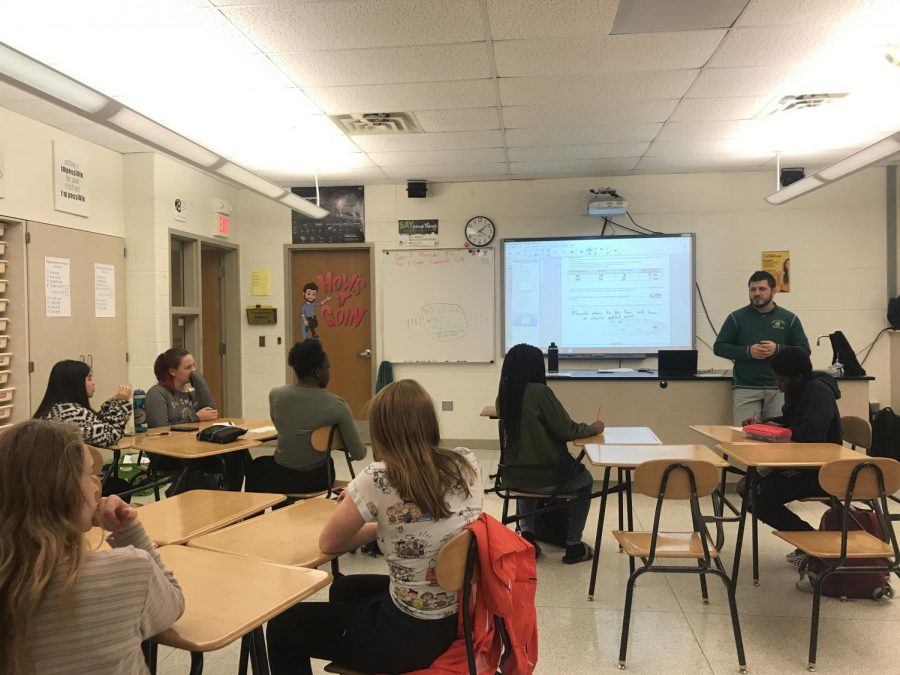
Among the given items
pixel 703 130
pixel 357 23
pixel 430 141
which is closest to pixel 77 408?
pixel 357 23

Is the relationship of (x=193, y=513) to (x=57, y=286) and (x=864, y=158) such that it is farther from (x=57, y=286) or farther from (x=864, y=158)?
(x=864, y=158)

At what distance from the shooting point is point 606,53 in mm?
3494

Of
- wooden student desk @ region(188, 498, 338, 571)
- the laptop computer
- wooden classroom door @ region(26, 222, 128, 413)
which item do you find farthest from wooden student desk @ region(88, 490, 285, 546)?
the laptop computer

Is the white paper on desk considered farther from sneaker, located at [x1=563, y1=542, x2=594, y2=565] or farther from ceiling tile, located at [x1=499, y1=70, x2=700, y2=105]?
ceiling tile, located at [x1=499, y1=70, x2=700, y2=105]

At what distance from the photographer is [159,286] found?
5.36m

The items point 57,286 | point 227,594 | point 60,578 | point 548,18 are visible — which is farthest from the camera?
point 57,286

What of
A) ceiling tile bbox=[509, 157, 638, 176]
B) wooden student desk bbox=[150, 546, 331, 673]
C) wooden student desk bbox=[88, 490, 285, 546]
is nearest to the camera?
wooden student desk bbox=[150, 546, 331, 673]

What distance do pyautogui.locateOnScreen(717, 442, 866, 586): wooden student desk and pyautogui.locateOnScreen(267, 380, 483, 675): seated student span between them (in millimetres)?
1568

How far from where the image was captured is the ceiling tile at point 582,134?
487 centimetres

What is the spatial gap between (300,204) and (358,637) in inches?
182

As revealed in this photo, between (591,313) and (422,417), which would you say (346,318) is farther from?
(422,417)

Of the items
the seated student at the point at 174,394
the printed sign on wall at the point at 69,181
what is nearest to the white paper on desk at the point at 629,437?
the seated student at the point at 174,394

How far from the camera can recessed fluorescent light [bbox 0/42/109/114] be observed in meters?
2.38

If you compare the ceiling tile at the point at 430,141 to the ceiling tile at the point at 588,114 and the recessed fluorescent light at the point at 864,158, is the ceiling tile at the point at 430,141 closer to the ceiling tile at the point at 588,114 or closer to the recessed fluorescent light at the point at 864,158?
the ceiling tile at the point at 588,114
